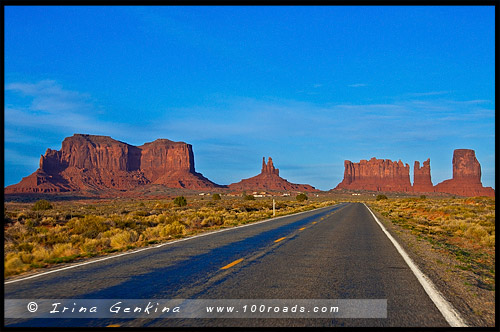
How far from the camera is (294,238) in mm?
14680

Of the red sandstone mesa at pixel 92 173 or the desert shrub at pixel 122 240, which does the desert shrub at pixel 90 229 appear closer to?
the desert shrub at pixel 122 240

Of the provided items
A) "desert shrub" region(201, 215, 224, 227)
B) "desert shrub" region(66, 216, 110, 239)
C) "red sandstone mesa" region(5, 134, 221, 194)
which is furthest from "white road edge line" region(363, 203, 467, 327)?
"red sandstone mesa" region(5, 134, 221, 194)

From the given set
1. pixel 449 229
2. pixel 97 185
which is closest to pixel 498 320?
pixel 449 229

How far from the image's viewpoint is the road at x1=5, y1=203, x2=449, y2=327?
496 cm

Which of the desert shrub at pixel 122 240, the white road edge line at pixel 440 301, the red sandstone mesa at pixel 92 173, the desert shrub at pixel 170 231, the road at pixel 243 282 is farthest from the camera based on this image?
the red sandstone mesa at pixel 92 173

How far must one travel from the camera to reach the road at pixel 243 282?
4.96 m

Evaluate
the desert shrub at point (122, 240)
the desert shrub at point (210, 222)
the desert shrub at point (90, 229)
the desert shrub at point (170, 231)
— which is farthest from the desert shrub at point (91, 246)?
the desert shrub at point (210, 222)

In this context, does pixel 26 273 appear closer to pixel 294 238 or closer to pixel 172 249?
pixel 172 249

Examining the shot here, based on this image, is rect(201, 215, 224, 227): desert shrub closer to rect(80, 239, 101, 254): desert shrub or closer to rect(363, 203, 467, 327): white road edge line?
rect(80, 239, 101, 254): desert shrub

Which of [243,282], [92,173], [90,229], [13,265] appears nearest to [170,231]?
[90,229]

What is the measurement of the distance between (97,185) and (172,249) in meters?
170

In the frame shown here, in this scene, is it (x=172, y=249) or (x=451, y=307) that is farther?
(x=172, y=249)

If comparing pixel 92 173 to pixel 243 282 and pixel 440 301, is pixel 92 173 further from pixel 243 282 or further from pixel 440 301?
pixel 440 301
